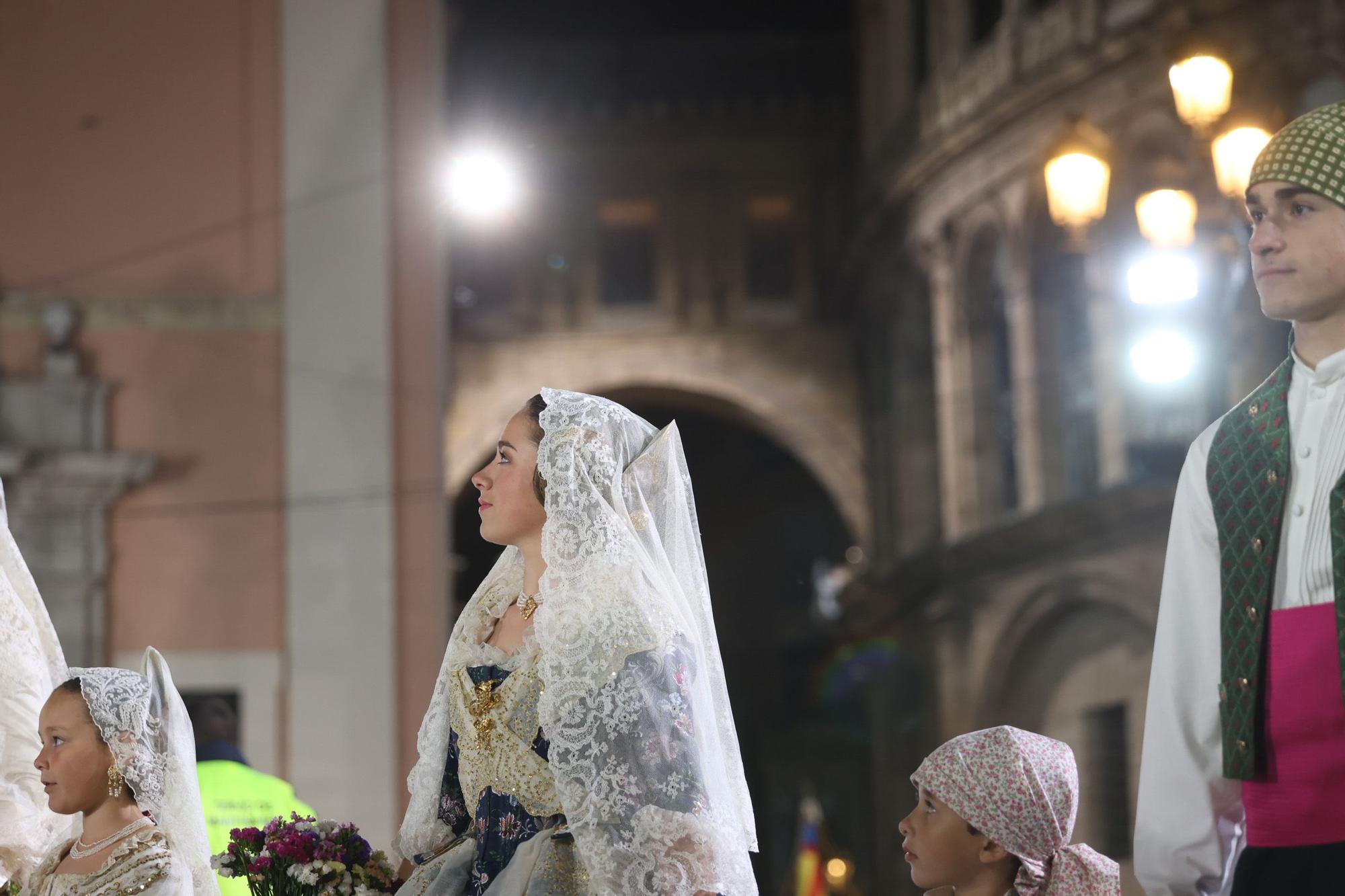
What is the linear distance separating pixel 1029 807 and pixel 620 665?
76cm

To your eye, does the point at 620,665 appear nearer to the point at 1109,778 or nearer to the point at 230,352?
the point at 230,352

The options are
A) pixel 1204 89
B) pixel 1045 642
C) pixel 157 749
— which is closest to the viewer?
pixel 157 749

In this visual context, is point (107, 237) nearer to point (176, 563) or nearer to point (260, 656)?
point (176, 563)

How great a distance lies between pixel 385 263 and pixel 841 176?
11909mm

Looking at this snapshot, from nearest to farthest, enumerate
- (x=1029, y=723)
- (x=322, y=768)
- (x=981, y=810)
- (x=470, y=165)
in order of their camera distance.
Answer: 1. (x=981, y=810)
2. (x=322, y=768)
3. (x=1029, y=723)
4. (x=470, y=165)

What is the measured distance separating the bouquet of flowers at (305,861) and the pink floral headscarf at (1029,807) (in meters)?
0.96

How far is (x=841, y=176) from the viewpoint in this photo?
21.2m

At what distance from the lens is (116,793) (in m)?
3.01

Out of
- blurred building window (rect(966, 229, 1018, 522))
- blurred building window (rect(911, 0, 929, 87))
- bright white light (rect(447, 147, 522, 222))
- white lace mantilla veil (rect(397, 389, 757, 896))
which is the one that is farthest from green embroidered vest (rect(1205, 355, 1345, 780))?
bright white light (rect(447, 147, 522, 222))

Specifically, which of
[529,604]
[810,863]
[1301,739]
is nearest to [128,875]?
[529,604]

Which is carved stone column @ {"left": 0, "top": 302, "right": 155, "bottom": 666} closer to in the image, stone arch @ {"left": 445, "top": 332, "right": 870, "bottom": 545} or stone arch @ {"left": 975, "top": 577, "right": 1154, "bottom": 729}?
stone arch @ {"left": 975, "top": 577, "right": 1154, "bottom": 729}

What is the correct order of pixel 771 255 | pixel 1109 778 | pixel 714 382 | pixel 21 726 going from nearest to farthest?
1. pixel 21 726
2. pixel 1109 778
3. pixel 714 382
4. pixel 771 255

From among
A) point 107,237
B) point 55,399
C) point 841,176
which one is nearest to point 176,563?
point 55,399

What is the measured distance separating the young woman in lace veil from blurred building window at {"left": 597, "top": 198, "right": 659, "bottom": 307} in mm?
18204
